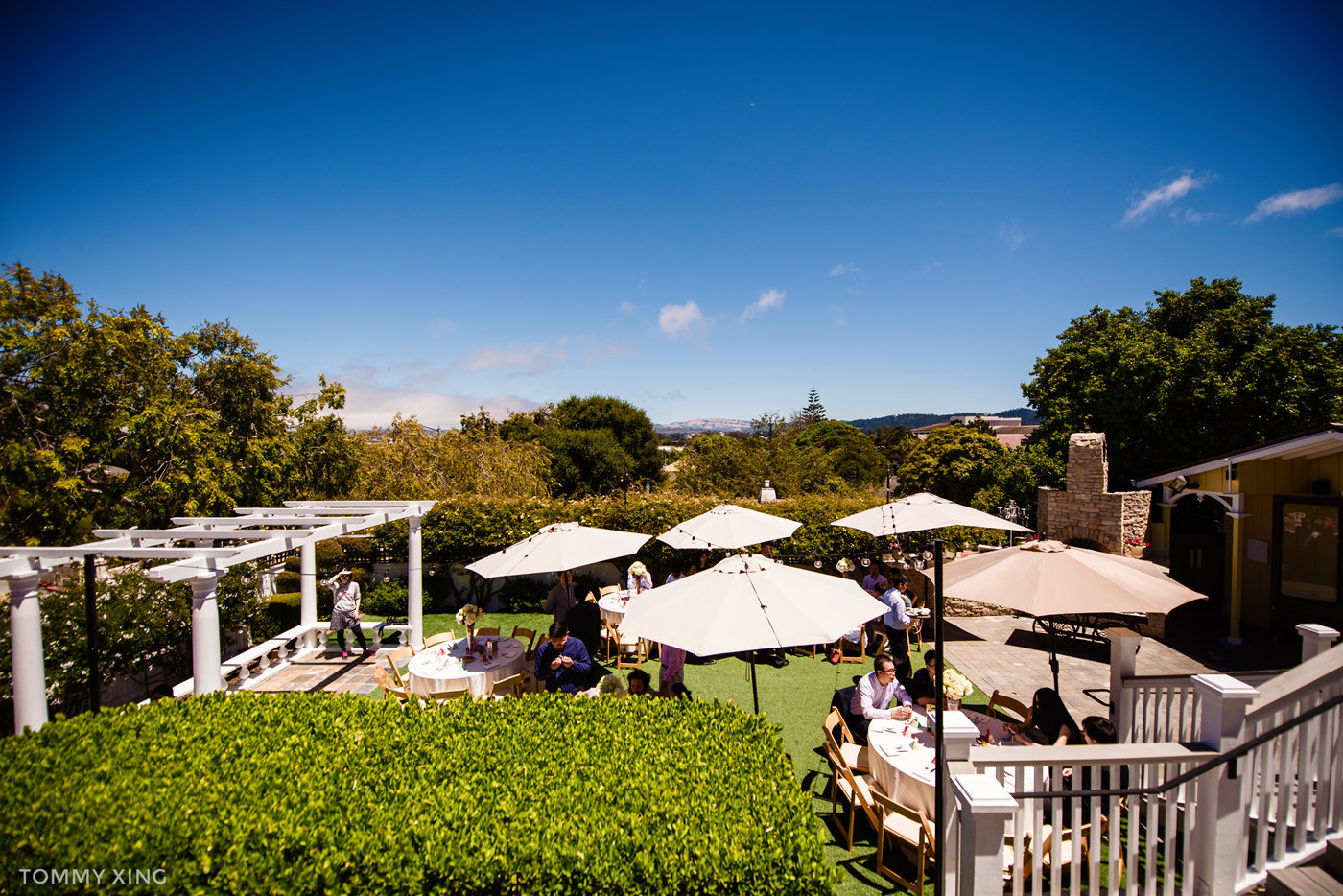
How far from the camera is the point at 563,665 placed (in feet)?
22.1

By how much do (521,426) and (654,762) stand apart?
1955 inches

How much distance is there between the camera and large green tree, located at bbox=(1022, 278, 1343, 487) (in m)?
18.3

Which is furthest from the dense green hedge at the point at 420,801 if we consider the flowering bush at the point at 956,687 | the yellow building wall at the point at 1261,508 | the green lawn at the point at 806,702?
the yellow building wall at the point at 1261,508

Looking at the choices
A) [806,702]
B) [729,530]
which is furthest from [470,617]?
[806,702]

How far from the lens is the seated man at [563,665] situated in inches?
266

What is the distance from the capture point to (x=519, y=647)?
27.5 ft

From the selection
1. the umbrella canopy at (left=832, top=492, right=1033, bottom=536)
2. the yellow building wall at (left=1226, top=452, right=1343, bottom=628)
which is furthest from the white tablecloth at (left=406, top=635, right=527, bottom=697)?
the yellow building wall at (left=1226, top=452, right=1343, bottom=628)

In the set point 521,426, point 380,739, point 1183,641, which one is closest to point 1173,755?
point 380,739

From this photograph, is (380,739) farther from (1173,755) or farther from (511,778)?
(1173,755)

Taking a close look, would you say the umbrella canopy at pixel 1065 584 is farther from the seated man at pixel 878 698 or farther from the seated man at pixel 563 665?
the seated man at pixel 563 665

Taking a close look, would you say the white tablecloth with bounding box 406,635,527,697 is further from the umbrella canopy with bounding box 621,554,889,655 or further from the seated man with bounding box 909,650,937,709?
the seated man with bounding box 909,650,937,709

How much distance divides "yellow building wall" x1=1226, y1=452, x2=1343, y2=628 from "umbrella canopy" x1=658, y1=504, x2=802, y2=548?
8.32 metres

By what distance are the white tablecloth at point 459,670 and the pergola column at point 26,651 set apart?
3.63m

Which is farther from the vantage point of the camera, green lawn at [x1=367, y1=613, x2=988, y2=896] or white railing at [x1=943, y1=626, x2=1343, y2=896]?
green lawn at [x1=367, y1=613, x2=988, y2=896]
